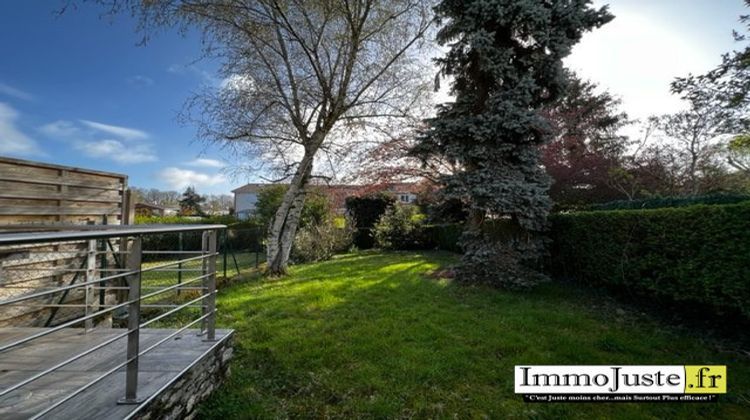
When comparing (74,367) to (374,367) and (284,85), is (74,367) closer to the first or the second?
(374,367)

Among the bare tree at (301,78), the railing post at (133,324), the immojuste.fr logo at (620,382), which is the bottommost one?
the immojuste.fr logo at (620,382)

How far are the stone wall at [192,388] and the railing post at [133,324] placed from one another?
0.42 feet

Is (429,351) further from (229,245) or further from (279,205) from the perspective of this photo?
(229,245)

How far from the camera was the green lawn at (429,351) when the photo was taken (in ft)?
8.77

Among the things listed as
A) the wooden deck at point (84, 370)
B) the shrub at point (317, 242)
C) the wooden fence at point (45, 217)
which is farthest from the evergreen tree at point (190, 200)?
the wooden deck at point (84, 370)

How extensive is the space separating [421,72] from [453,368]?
744 cm

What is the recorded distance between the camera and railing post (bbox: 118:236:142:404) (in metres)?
1.87

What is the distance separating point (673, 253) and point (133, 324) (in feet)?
20.2

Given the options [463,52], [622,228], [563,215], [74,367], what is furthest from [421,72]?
[74,367]

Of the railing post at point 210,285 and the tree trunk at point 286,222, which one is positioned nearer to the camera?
the railing post at point 210,285

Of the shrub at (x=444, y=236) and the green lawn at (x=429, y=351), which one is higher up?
the shrub at (x=444, y=236)

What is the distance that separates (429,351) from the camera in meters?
3.56

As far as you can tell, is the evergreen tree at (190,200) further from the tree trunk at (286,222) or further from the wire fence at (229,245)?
the tree trunk at (286,222)

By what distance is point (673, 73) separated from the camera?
9.05 meters
